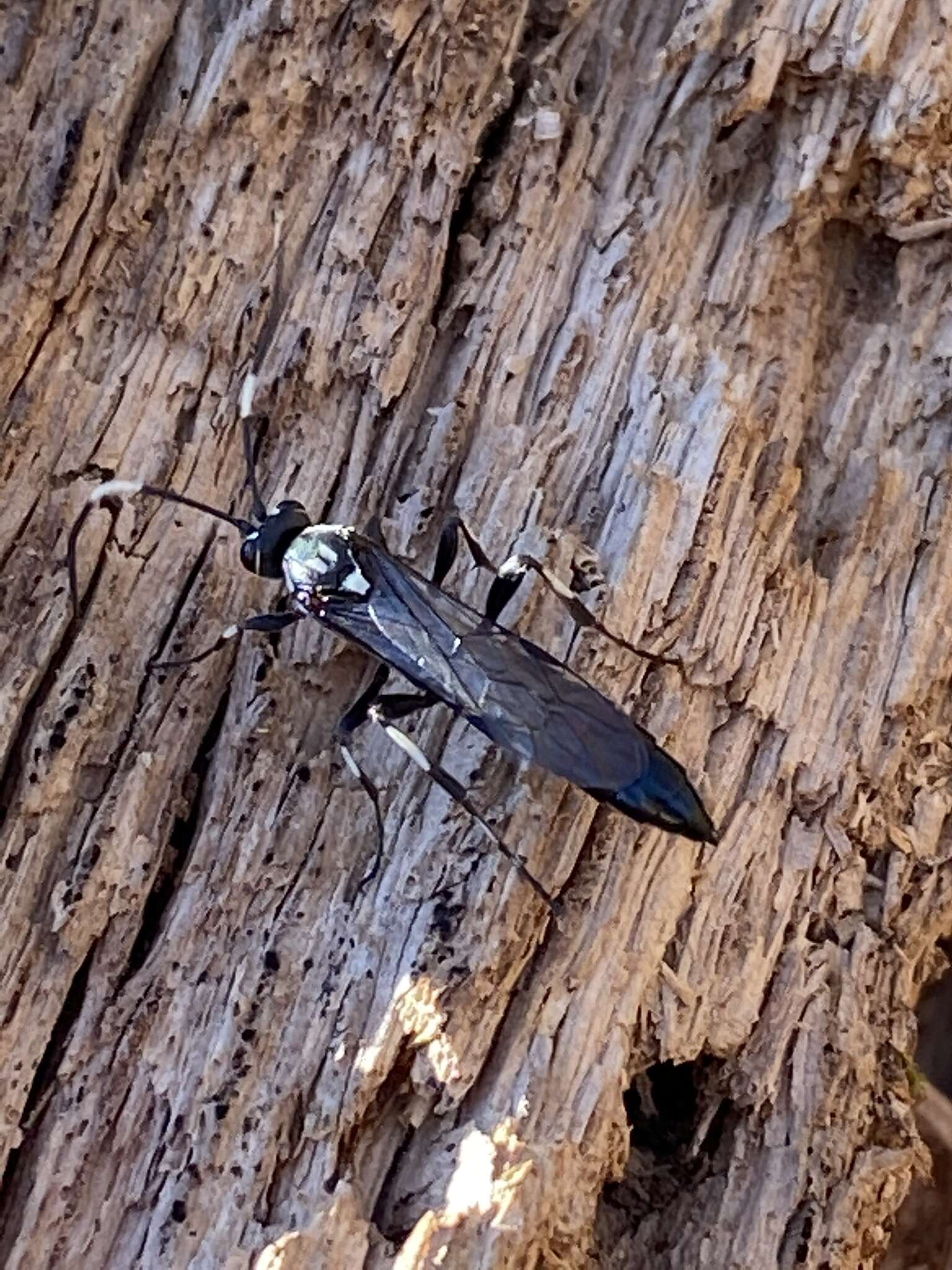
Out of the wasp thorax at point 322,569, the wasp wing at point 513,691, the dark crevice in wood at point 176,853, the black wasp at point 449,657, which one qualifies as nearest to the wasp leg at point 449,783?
the black wasp at point 449,657

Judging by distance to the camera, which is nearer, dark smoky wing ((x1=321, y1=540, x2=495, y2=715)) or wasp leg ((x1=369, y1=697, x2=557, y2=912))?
wasp leg ((x1=369, y1=697, x2=557, y2=912))

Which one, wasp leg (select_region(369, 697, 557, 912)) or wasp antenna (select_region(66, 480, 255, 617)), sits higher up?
wasp antenna (select_region(66, 480, 255, 617))

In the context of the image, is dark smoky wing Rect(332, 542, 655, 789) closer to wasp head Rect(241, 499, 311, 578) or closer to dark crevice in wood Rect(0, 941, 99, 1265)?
wasp head Rect(241, 499, 311, 578)

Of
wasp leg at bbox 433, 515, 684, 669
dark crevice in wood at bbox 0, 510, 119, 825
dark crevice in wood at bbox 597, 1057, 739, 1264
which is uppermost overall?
wasp leg at bbox 433, 515, 684, 669

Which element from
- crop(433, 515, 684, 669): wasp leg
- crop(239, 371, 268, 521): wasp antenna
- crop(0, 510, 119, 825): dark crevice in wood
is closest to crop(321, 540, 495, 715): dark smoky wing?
crop(433, 515, 684, 669): wasp leg

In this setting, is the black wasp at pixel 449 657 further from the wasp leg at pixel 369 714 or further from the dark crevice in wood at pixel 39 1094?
the dark crevice in wood at pixel 39 1094

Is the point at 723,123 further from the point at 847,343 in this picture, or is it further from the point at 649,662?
the point at 649,662

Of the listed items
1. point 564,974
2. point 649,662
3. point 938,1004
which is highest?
point 649,662

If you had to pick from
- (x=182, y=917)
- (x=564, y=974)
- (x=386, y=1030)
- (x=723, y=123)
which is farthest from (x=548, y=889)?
→ (x=723, y=123)
